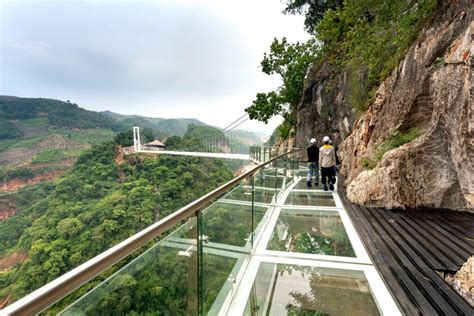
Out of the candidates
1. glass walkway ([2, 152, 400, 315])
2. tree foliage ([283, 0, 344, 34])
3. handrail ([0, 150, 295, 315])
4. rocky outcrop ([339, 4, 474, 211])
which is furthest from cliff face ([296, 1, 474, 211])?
tree foliage ([283, 0, 344, 34])

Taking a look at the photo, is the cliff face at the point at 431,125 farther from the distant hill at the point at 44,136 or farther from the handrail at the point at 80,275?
the distant hill at the point at 44,136

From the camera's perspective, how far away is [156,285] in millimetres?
975

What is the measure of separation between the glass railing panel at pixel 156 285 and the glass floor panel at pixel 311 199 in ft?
11.1

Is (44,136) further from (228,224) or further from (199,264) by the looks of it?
(199,264)

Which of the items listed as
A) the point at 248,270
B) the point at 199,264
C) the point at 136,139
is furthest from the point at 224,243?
the point at 136,139

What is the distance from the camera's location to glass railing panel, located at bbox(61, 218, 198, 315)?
74 cm

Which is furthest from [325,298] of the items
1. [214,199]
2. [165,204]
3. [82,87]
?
[82,87]

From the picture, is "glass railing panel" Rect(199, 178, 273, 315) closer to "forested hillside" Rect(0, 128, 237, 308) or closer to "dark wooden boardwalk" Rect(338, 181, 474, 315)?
"dark wooden boardwalk" Rect(338, 181, 474, 315)

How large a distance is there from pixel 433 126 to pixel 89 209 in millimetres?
23361

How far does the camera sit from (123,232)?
16688 mm

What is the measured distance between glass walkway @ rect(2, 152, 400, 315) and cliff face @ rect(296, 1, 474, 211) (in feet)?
3.67

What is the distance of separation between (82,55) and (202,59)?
55017 mm

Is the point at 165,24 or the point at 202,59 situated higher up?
the point at 165,24

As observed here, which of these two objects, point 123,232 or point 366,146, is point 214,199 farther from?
point 123,232
